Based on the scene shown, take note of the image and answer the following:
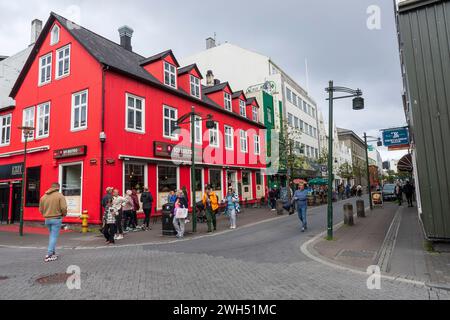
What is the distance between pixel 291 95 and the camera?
39.1m

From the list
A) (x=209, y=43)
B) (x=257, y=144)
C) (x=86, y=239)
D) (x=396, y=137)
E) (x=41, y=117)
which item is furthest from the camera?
(x=209, y=43)

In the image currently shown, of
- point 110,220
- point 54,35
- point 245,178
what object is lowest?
point 110,220

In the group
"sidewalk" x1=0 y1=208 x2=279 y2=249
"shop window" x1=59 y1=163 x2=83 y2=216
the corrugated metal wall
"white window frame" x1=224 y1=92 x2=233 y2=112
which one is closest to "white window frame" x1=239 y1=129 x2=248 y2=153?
"white window frame" x1=224 y1=92 x2=233 y2=112

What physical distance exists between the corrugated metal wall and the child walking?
29.0 feet

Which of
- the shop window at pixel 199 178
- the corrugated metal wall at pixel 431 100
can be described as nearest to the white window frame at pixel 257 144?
the shop window at pixel 199 178

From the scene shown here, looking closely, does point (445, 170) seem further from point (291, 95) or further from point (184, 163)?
point (291, 95)

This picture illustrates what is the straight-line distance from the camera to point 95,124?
48.3 ft

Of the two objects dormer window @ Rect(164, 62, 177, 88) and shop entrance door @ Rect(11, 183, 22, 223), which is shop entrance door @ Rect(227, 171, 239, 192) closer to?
dormer window @ Rect(164, 62, 177, 88)

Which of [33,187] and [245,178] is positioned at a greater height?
[245,178]

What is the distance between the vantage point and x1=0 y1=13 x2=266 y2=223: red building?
1482 cm

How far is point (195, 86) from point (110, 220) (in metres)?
13.5

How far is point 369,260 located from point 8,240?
12.6 m

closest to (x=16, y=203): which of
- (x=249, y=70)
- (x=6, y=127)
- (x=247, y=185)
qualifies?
(x=6, y=127)

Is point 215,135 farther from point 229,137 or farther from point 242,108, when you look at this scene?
point 242,108
